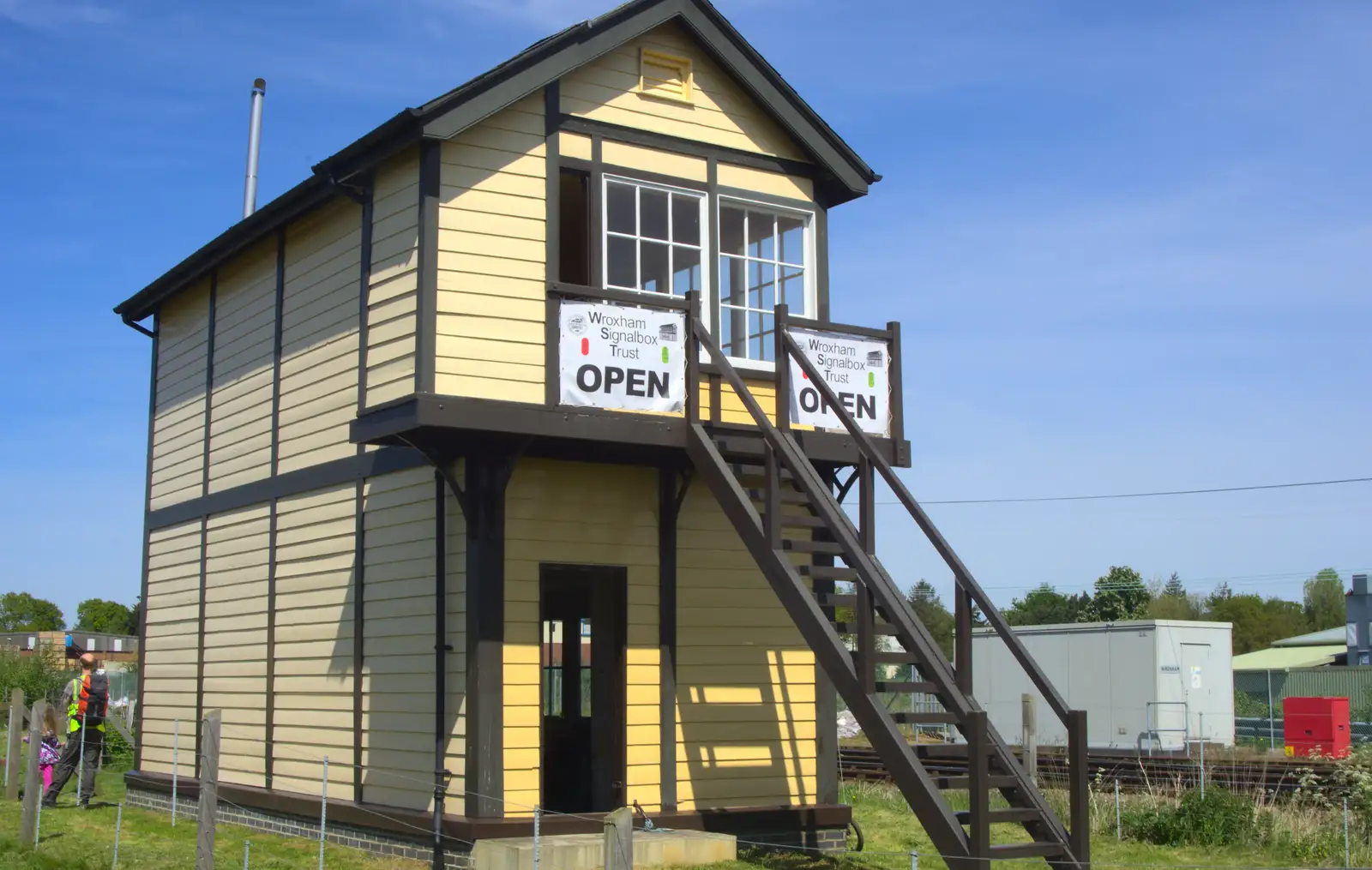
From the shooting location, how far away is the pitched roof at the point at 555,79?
12195mm

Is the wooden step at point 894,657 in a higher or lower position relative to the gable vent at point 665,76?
lower

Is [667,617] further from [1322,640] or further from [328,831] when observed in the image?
[1322,640]

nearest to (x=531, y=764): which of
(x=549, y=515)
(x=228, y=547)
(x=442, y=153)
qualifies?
(x=549, y=515)

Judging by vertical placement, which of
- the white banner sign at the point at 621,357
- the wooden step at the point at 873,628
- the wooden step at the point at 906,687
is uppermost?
the white banner sign at the point at 621,357

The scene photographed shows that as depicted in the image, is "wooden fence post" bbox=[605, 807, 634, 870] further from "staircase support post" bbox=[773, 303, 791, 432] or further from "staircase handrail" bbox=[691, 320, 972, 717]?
"staircase support post" bbox=[773, 303, 791, 432]

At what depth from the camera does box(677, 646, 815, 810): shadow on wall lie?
1333 cm

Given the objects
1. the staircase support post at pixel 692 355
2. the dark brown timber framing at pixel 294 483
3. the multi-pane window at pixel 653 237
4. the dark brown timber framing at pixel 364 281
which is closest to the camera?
the staircase support post at pixel 692 355

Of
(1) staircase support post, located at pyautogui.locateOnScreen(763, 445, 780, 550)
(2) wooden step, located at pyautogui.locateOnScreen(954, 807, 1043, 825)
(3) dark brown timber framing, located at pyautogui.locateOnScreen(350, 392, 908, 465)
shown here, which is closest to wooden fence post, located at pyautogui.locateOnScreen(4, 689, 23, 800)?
(3) dark brown timber framing, located at pyautogui.locateOnScreen(350, 392, 908, 465)

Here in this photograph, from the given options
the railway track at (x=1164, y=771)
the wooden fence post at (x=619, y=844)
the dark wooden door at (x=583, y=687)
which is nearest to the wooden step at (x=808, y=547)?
the dark wooden door at (x=583, y=687)

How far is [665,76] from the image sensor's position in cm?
1393

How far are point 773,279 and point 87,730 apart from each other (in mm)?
9880

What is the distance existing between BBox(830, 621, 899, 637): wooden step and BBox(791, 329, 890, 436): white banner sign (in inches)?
84.1

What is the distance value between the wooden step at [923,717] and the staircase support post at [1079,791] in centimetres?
84

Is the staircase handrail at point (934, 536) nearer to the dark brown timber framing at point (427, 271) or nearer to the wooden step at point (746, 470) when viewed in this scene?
the wooden step at point (746, 470)
